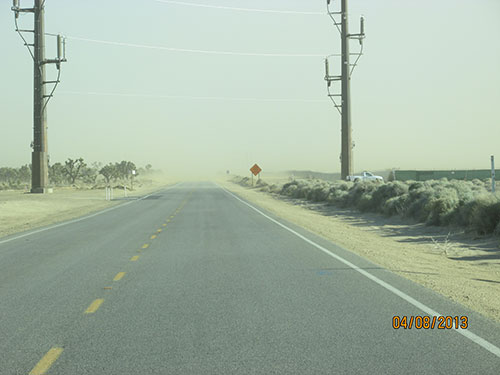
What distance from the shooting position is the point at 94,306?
7.86 m

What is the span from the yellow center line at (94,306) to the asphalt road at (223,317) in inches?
0.6

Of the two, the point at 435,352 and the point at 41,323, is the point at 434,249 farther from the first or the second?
the point at 41,323

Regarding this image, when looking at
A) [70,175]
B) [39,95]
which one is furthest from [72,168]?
[39,95]

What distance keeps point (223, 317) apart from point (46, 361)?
229 cm

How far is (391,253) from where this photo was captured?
1417 centimetres

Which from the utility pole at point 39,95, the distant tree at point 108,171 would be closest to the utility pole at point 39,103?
the utility pole at point 39,95

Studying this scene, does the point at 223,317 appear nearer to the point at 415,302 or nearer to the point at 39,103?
the point at 415,302

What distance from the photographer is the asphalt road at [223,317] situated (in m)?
5.37

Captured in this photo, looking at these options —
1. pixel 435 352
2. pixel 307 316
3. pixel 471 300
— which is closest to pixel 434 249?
pixel 471 300

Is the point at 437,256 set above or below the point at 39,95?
below

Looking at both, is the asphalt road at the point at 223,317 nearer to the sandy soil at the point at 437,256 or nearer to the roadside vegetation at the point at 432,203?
the sandy soil at the point at 437,256

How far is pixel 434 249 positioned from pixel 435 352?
1014cm

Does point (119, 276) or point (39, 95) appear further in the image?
point (39, 95)

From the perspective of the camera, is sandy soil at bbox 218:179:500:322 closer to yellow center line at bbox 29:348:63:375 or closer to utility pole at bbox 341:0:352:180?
yellow center line at bbox 29:348:63:375
